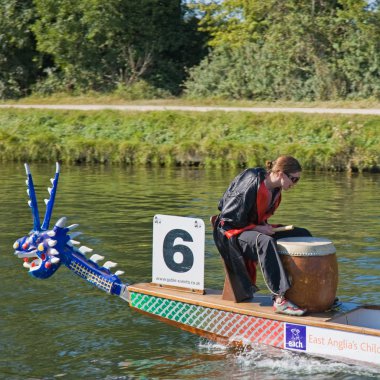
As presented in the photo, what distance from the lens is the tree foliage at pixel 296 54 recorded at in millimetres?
30297

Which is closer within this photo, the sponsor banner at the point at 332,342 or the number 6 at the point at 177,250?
the sponsor banner at the point at 332,342

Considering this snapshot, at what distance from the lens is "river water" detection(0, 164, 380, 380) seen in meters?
8.70

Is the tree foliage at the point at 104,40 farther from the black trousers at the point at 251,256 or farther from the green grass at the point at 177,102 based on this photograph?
the black trousers at the point at 251,256

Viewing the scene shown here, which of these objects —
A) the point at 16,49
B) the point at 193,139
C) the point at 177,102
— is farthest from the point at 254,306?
the point at 16,49

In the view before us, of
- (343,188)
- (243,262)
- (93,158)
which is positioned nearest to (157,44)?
(93,158)

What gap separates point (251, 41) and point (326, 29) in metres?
3.24

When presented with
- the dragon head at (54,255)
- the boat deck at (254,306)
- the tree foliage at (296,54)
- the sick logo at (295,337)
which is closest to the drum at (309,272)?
the boat deck at (254,306)

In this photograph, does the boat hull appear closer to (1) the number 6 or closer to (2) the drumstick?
(1) the number 6

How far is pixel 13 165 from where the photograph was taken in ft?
80.7

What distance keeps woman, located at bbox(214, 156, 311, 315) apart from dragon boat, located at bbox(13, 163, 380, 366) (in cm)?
15

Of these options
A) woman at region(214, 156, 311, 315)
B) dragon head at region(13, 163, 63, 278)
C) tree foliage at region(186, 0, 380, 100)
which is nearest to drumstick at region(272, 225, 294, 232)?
woman at region(214, 156, 311, 315)

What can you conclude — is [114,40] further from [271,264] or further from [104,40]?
[271,264]

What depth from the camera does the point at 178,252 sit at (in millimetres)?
9188

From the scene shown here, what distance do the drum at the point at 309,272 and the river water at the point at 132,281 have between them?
1.65 ft
